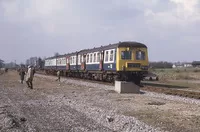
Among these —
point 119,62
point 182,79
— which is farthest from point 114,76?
point 182,79

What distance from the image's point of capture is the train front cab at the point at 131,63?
28531 mm

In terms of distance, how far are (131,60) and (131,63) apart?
0.78 ft

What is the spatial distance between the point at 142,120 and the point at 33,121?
3.43 meters

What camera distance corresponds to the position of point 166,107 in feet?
49.1

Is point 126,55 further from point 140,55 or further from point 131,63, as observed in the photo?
point 140,55

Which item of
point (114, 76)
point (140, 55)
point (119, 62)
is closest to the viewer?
point (119, 62)

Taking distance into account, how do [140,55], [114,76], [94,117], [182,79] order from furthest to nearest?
[182,79] → [114,76] → [140,55] → [94,117]

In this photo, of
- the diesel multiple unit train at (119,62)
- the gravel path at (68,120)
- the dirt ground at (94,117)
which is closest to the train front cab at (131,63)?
the diesel multiple unit train at (119,62)

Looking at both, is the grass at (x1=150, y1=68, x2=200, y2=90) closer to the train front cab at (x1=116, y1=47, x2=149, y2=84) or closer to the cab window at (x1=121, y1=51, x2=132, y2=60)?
the train front cab at (x1=116, y1=47, x2=149, y2=84)

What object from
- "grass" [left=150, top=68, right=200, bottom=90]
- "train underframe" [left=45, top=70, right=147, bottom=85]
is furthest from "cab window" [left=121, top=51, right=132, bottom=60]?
"grass" [left=150, top=68, right=200, bottom=90]

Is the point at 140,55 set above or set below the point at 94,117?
above

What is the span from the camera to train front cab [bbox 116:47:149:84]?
93.6ft

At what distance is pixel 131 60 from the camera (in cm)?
2886

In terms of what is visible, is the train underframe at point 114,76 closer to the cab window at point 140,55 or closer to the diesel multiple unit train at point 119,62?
the diesel multiple unit train at point 119,62
